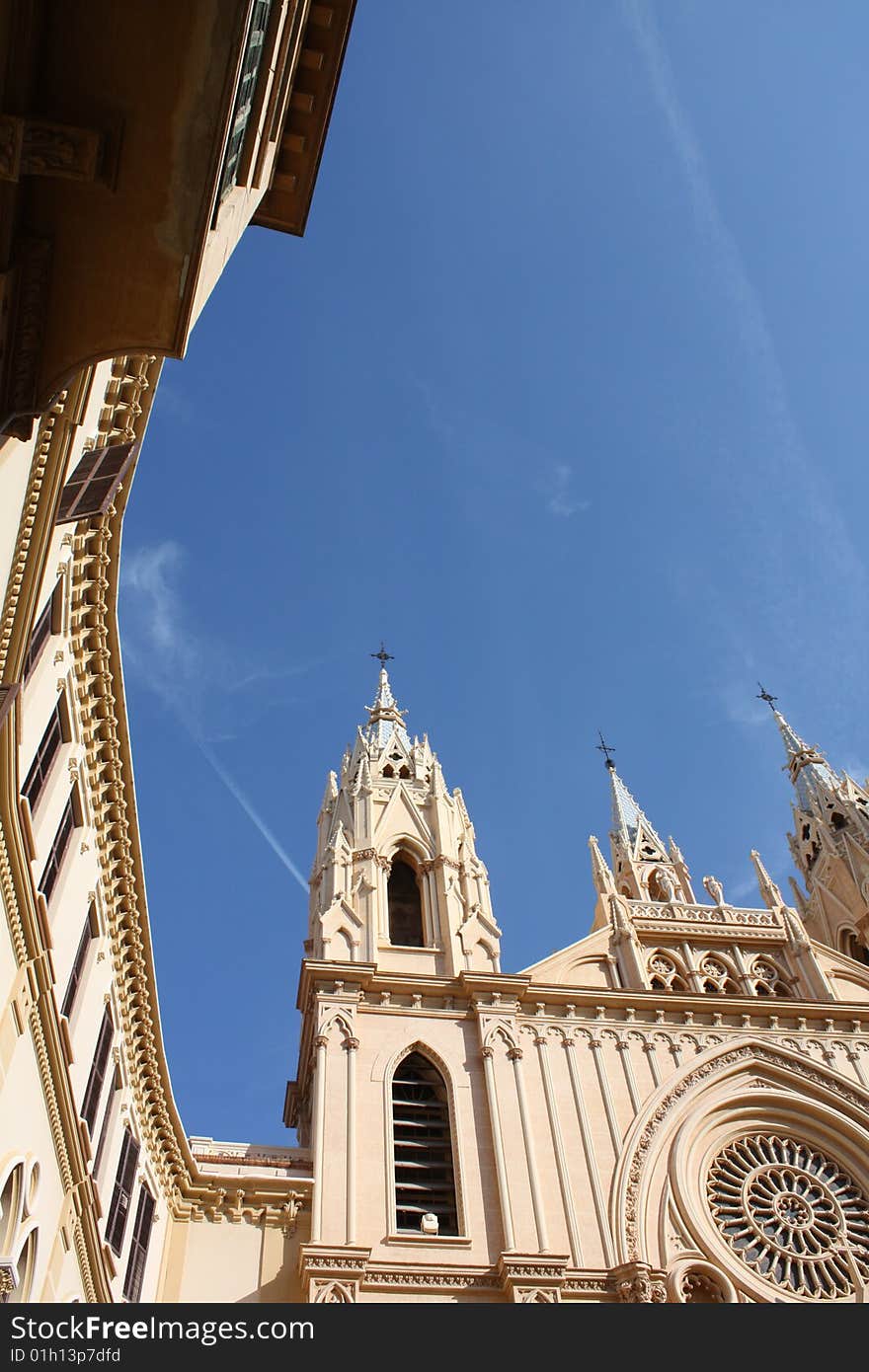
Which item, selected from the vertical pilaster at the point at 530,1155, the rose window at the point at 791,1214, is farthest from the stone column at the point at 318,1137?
the rose window at the point at 791,1214

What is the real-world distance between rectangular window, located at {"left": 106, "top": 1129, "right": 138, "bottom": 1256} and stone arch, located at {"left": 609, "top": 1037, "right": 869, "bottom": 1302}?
30.5ft

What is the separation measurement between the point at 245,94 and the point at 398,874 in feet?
77.7

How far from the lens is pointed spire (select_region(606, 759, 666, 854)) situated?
39.3 metres

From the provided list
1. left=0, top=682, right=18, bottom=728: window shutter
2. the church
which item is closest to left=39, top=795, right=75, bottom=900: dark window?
the church

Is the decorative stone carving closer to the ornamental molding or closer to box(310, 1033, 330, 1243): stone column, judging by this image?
the ornamental molding

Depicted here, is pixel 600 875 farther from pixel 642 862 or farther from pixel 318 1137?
pixel 318 1137

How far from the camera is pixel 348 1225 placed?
18.8 m

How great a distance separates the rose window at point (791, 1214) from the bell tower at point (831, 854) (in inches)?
474

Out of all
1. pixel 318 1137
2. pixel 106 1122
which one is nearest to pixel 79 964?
pixel 106 1122

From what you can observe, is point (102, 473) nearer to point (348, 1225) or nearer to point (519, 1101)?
point (348, 1225)

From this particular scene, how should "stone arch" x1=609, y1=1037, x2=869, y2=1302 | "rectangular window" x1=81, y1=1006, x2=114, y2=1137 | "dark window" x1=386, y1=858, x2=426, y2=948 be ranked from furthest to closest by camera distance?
"dark window" x1=386, y1=858, x2=426, y2=948 < "stone arch" x1=609, y1=1037, x2=869, y2=1302 < "rectangular window" x1=81, y1=1006, x2=114, y2=1137

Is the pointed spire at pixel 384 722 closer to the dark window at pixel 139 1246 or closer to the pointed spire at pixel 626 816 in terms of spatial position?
the pointed spire at pixel 626 816

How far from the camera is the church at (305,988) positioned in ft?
24.2
